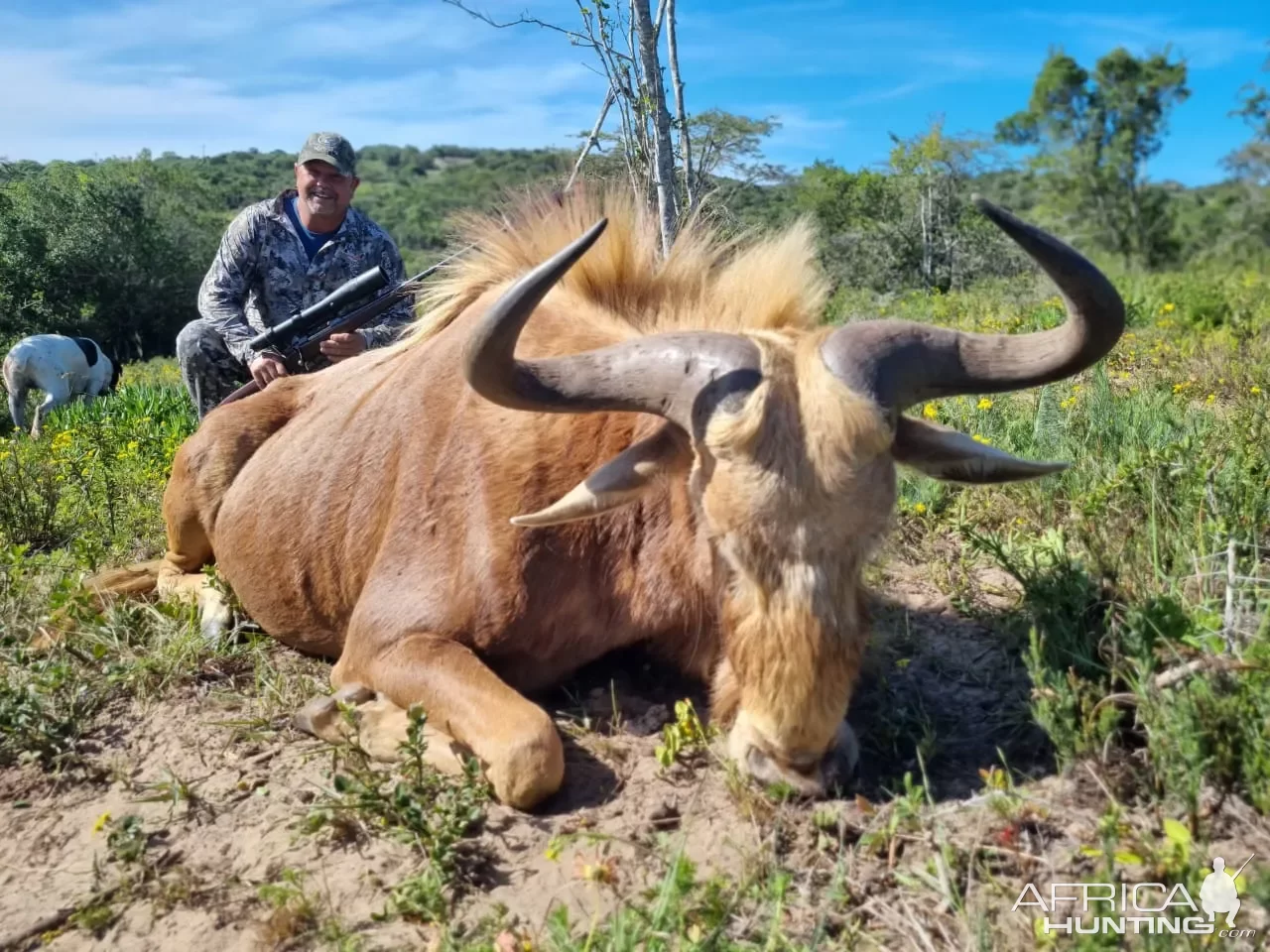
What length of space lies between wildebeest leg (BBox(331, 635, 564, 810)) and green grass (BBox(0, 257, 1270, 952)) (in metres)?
0.17

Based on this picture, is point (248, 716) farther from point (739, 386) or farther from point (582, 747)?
point (739, 386)

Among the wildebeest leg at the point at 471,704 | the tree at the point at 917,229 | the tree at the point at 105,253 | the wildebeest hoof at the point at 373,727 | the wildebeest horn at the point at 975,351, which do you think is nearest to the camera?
the wildebeest horn at the point at 975,351

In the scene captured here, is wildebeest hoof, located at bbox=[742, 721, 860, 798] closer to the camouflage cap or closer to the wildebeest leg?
the wildebeest leg

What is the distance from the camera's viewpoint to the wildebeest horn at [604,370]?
8.54ft

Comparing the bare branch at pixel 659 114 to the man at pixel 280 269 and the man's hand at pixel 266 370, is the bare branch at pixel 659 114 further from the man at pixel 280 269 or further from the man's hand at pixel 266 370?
the man's hand at pixel 266 370

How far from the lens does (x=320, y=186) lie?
649cm

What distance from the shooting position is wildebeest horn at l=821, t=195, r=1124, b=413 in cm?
254

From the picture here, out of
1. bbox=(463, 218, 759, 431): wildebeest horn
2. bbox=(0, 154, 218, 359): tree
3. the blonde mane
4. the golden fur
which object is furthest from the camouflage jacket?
bbox=(0, 154, 218, 359): tree

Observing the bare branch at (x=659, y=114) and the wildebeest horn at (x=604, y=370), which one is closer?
the wildebeest horn at (x=604, y=370)

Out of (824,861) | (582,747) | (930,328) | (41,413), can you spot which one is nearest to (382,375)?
(582,747)

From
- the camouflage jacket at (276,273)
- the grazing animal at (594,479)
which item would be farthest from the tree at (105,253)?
the grazing animal at (594,479)

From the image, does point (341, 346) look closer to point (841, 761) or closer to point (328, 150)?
point (328, 150)

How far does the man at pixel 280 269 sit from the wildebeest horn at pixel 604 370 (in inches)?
145

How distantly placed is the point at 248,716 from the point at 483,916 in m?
1.63
